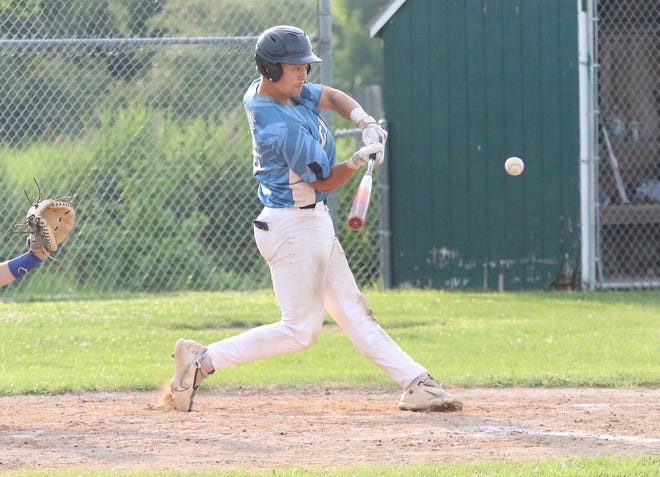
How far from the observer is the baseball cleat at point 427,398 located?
19.8 feet

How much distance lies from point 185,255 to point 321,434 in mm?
6389

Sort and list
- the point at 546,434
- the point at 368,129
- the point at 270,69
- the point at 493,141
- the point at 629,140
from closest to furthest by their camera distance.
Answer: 1. the point at 546,434
2. the point at 270,69
3. the point at 368,129
4. the point at 493,141
5. the point at 629,140

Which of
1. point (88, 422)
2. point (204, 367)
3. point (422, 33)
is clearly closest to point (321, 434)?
point (204, 367)

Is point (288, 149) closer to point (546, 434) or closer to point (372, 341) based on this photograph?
point (372, 341)

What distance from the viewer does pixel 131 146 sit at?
37.6 feet

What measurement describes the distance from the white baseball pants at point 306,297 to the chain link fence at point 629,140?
6972 millimetres

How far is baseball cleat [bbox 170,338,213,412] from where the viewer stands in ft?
20.1

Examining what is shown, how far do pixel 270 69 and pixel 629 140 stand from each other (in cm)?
890

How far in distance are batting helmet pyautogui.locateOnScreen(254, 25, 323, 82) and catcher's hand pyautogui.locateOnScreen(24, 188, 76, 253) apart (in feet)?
4.43

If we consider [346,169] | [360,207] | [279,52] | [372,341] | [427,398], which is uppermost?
[279,52]

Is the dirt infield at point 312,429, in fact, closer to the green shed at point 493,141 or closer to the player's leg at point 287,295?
the player's leg at point 287,295

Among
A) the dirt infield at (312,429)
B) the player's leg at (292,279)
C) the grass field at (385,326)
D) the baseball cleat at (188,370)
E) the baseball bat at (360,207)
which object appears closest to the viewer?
the dirt infield at (312,429)

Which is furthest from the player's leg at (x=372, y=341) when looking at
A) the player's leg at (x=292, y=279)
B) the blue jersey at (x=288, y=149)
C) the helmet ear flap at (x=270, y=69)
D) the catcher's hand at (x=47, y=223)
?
the catcher's hand at (x=47, y=223)

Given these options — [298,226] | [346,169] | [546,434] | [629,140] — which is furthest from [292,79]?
[629,140]
